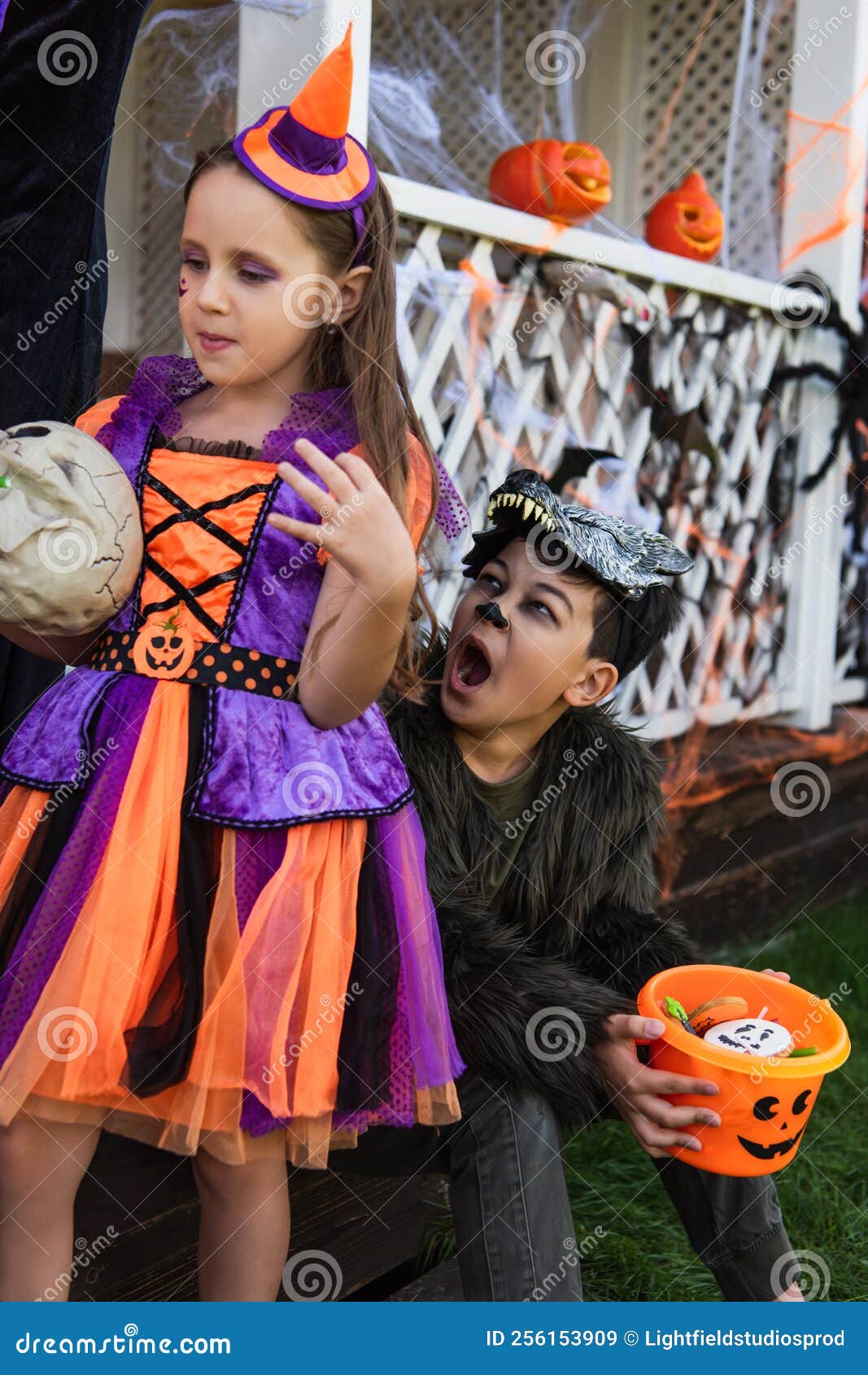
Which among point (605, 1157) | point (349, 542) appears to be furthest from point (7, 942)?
point (605, 1157)

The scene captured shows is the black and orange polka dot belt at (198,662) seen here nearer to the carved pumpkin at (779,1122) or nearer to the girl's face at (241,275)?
the girl's face at (241,275)

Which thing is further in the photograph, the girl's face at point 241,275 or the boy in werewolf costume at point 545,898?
the boy in werewolf costume at point 545,898

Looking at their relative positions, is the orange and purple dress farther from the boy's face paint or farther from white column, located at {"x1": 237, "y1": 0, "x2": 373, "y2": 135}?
white column, located at {"x1": 237, "y1": 0, "x2": 373, "y2": 135}

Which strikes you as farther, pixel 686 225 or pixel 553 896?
pixel 686 225

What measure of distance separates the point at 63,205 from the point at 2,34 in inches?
9.9

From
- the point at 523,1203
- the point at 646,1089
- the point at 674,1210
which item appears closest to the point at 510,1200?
the point at 523,1203

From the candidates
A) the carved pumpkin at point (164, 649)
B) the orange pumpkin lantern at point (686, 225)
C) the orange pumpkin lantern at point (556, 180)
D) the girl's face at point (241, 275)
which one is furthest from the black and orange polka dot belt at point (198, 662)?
the orange pumpkin lantern at point (686, 225)

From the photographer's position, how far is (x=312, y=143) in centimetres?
163

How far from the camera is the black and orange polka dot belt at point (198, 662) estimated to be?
63.4 inches

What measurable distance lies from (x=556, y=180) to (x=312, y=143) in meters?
2.30

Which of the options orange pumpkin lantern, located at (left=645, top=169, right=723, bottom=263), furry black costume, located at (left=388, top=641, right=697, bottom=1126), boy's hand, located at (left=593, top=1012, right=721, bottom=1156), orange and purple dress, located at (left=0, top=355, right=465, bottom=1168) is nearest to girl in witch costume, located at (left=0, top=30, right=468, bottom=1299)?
orange and purple dress, located at (left=0, top=355, right=465, bottom=1168)

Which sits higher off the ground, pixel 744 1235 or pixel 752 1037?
pixel 752 1037

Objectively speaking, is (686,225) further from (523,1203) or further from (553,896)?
(523,1203)

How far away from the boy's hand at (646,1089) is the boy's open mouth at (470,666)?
558 millimetres
